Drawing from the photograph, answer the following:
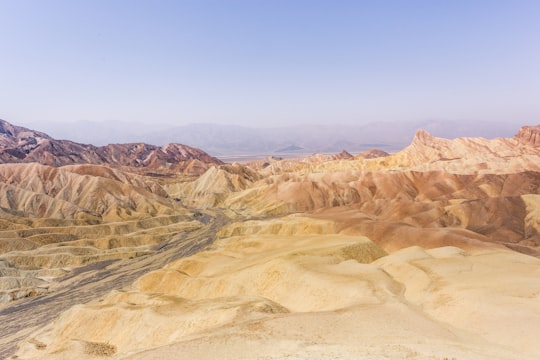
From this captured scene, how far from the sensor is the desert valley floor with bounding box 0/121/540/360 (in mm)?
29719

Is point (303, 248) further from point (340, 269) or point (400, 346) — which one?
point (400, 346)

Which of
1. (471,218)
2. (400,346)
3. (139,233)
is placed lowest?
(139,233)

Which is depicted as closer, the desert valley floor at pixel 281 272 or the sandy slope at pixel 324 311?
the sandy slope at pixel 324 311

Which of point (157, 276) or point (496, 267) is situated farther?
point (157, 276)

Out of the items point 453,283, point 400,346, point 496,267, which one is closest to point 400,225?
point 496,267

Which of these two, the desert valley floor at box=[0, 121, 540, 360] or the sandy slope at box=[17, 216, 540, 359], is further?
the desert valley floor at box=[0, 121, 540, 360]

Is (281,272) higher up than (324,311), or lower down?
lower down

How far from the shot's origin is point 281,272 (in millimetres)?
54250

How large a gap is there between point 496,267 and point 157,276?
54.8 metres

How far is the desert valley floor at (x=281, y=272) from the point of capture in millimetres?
29719

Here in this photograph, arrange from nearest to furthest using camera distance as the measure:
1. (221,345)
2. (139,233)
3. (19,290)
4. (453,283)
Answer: (221,345)
(453,283)
(19,290)
(139,233)

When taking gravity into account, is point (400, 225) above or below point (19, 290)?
above

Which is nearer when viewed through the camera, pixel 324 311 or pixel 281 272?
pixel 324 311

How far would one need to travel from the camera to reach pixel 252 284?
54.8m
